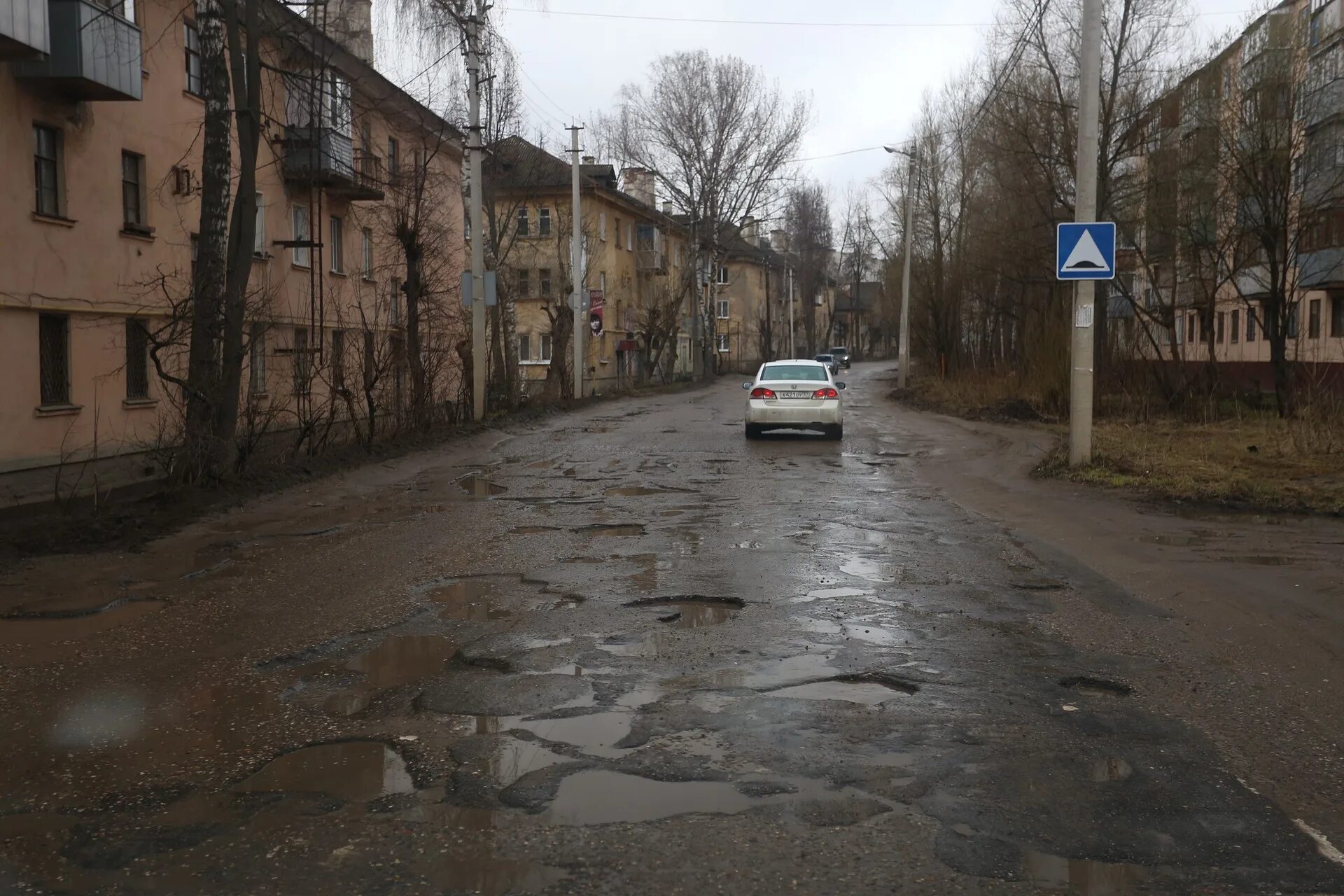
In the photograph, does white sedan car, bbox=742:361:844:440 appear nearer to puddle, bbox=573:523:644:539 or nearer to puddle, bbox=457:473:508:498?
puddle, bbox=457:473:508:498

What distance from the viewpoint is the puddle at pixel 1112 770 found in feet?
14.3

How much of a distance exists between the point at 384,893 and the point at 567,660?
106 inches

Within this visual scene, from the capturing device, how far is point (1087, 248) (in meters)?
→ 14.0

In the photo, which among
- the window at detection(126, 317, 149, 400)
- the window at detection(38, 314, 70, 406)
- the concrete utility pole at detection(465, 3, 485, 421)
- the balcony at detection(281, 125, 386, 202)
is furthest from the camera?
the balcony at detection(281, 125, 386, 202)

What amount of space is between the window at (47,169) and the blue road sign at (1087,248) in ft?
49.8

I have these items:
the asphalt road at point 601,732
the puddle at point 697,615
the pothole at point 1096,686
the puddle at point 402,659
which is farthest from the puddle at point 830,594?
the puddle at point 402,659

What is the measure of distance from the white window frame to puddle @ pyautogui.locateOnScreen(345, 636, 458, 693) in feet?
73.9

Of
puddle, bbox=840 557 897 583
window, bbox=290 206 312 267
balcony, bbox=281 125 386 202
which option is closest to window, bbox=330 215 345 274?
balcony, bbox=281 125 386 202

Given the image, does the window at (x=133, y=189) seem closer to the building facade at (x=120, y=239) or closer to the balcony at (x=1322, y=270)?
the building facade at (x=120, y=239)

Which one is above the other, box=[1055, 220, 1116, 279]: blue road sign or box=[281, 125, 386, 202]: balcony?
box=[281, 125, 386, 202]: balcony

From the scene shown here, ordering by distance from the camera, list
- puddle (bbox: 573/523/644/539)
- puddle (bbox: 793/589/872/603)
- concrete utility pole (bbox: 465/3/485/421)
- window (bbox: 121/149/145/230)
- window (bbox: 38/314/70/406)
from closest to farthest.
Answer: puddle (bbox: 793/589/872/603) < puddle (bbox: 573/523/644/539) < window (bbox: 38/314/70/406) < window (bbox: 121/149/145/230) < concrete utility pole (bbox: 465/3/485/421)

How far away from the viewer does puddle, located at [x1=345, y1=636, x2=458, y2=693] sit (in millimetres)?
5766

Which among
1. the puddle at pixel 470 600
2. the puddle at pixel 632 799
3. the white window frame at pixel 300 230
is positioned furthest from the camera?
the white window frame at pixel 300 230

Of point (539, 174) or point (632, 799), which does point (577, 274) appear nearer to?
point (539, 174)
